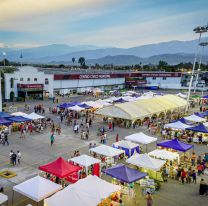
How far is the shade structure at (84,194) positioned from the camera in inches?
A: 452

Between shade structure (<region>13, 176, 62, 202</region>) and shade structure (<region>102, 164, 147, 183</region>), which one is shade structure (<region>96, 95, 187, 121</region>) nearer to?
shade structure (<region>102, 164, 147, 183</region>)

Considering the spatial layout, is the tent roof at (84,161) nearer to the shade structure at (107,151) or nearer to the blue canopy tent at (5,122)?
the shade structure at (107,151)

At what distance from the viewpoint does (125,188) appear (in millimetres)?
Result: 14680

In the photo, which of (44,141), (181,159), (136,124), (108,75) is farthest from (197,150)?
(108,75)

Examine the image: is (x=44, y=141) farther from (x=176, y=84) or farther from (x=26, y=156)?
(x=176, y=84)

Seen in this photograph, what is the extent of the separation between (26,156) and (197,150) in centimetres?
1452

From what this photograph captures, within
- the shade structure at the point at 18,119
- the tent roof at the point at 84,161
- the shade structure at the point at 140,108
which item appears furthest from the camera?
the shade structure at the point at 140,108

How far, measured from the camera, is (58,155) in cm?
2083

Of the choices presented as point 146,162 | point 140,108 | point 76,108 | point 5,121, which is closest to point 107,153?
point 146,162

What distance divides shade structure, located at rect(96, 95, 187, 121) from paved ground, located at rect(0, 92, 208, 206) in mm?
1707

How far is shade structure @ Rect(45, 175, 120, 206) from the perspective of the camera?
11469 mm

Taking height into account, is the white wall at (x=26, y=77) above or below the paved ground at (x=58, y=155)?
above

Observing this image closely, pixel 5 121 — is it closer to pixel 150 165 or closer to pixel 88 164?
pixel 88 164

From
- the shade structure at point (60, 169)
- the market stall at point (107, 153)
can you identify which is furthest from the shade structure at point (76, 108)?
the shade structure at point (60, 169)
